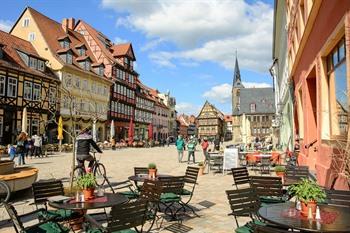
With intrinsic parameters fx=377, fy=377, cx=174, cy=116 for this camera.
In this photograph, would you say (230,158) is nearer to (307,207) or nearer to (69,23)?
(307,207)

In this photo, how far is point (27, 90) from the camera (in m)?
35.7

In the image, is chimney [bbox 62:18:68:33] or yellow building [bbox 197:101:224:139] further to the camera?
yellow building [bbox 197:101:224:139]

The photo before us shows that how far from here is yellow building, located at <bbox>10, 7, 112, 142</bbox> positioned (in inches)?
1609

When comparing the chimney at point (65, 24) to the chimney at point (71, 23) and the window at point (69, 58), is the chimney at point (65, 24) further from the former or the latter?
the window at point (69, 58)

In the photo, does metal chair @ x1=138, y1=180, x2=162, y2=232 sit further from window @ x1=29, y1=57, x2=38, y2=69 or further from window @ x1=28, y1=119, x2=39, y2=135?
window @ x1=29, y1=57, x2=38, y2=69

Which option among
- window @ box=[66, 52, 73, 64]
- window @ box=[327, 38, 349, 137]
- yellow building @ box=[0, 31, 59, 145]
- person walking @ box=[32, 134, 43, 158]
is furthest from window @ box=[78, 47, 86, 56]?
window @ box=[327, 38, 349, 137]

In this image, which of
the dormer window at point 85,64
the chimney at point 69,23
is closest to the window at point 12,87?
the dormer window at point 85,64

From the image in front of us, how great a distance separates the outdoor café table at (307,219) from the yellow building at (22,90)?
28.7 m

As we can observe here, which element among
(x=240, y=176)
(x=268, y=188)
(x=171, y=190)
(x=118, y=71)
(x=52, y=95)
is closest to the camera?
(x=268, y=188)

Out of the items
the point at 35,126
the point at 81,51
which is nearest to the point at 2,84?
the point at 35,126

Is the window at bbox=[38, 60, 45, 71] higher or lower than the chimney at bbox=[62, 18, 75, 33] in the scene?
lower

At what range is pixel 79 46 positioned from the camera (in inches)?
1834

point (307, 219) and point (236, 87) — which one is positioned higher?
point (236, 87)

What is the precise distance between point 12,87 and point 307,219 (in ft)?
111
